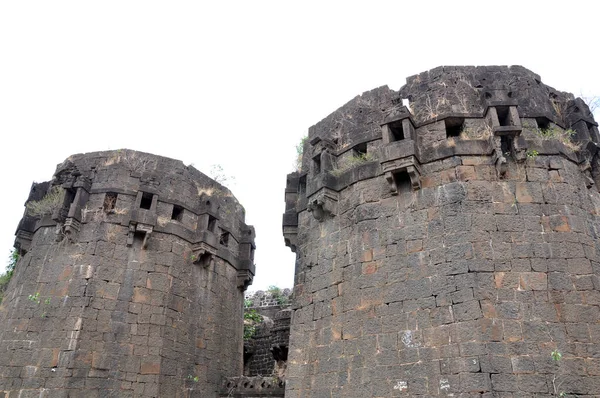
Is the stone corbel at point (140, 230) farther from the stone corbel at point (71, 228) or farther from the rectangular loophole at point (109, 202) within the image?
the stone corbel at point (71, 228)

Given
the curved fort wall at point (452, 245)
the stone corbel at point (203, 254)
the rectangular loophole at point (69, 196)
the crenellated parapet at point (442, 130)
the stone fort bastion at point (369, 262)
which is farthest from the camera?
the stone corbel at point (203, 254)

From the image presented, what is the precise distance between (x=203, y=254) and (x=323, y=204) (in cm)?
484

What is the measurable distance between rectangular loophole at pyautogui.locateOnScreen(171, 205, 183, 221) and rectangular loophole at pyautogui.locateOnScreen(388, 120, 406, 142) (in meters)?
6.40

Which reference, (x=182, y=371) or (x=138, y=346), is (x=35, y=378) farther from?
(x=182, y=371)

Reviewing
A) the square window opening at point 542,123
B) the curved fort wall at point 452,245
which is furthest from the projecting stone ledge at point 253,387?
the square window opening at point 542,123

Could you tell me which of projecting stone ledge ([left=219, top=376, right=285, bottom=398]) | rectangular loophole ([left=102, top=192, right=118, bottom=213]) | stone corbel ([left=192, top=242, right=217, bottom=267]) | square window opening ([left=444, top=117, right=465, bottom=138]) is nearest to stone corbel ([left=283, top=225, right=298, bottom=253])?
stone corbel ([left=192, top=242, right=217, bottom=267])

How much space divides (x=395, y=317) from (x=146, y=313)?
6.25 metres

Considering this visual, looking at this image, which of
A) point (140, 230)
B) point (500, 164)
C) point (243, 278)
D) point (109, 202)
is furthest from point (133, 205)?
point (500, 164)

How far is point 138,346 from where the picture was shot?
10.7 meters

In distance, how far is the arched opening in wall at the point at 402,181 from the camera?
845cm

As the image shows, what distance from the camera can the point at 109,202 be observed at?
1205cm

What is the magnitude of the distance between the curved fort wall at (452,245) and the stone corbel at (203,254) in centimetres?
341

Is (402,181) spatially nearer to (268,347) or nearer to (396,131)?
(396,131)

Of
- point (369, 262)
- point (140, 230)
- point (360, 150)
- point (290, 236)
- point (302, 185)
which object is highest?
point (360, 150)
